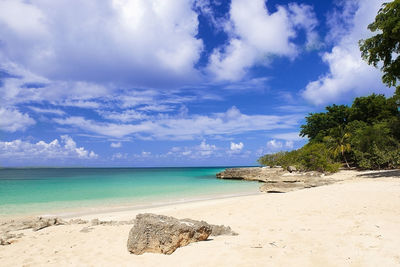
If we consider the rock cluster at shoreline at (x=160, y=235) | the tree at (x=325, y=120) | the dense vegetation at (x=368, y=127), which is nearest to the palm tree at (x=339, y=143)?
the dense vegetation at (x=368, y=127)

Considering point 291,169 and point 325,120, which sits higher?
point 325,120

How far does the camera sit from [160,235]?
546 cm

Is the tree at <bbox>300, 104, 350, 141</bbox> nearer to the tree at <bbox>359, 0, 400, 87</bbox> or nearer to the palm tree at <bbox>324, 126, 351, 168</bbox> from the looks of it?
the palm tree at <bbox>324, 126, 351, 168</bbox>

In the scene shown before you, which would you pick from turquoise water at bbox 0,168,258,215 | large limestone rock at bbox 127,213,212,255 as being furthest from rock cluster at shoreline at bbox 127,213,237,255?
turquoise water at bbox 0,168,258,215

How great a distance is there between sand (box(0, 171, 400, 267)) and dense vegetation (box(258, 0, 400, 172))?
13849mm

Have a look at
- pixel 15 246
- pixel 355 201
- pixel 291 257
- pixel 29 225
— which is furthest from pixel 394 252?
pixel 29 225

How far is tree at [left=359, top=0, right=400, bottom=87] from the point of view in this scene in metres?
16.6

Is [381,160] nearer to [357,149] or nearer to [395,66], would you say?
[357,149]

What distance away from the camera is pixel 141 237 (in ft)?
18.2

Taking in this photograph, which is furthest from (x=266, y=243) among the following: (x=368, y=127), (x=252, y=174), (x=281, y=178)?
(x=252, y=174)

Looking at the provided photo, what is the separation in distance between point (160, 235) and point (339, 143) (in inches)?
1597

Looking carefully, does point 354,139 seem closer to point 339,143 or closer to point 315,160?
point 315,160

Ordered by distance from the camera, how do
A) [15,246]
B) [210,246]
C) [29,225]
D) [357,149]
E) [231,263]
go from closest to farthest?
1. [231,263]
2. [210,246]
3. [15,246]
4. [29,225]
5. [357,149]

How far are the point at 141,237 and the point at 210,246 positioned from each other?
1.52m
